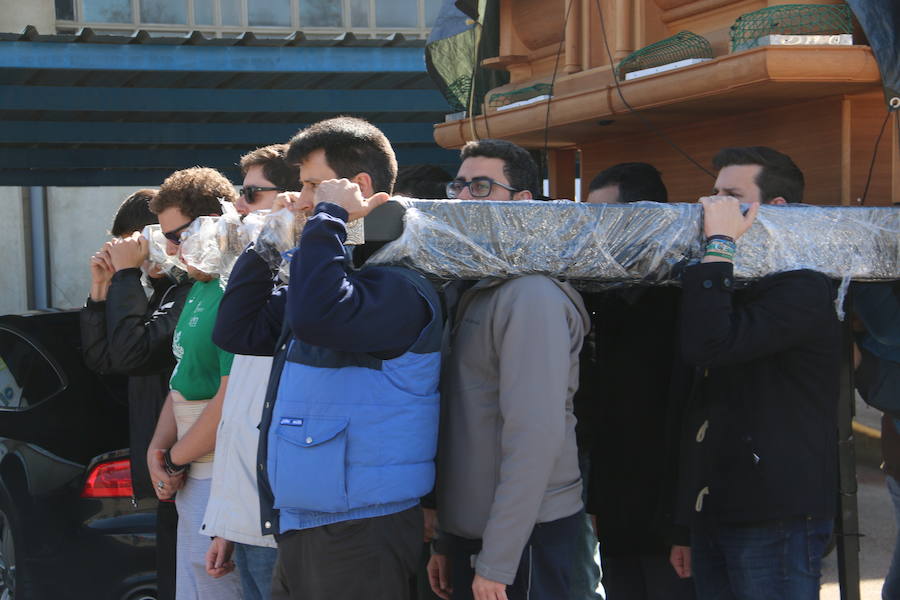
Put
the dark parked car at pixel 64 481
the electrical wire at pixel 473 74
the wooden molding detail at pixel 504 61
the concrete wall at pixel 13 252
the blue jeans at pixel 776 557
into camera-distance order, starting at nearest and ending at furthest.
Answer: the blue jeans at pixel 776 557 → the dark parked car at pixel 64 481 → the electrical wire at pixel 473 74 → the wooden molding detail at pixel 504 61 → the concrete wall at pixel 13 252

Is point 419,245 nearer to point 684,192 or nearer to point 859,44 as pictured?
point 859,44

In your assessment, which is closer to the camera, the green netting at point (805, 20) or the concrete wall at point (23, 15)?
the green netting at point (805, 20)

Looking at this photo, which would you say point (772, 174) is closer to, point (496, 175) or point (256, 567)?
point (496, 175)

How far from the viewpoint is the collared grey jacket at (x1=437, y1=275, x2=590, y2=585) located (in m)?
2.17

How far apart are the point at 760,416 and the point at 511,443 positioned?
67 cm

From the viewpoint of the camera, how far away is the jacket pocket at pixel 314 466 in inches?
82.7

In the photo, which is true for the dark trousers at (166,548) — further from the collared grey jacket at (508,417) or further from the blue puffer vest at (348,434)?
the collared grey jacket at (508,417)

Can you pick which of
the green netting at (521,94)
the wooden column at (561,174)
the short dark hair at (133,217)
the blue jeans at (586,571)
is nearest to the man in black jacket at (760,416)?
the blue jeans at (586,571)

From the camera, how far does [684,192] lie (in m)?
3.88

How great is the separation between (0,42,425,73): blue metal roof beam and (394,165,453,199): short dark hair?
4.25 metres

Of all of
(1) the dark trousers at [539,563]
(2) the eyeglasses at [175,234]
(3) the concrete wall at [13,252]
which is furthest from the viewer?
(3) the concrete wall at [13,252]

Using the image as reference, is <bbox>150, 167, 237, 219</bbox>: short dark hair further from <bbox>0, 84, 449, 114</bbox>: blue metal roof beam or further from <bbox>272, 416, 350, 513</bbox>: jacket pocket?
<bbox>0, 84, 449, 114</bbox>: blue metal roof beam

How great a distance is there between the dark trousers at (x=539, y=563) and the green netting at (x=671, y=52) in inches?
57.4

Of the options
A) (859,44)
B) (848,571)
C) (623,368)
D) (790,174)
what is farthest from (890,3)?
(848,571)
